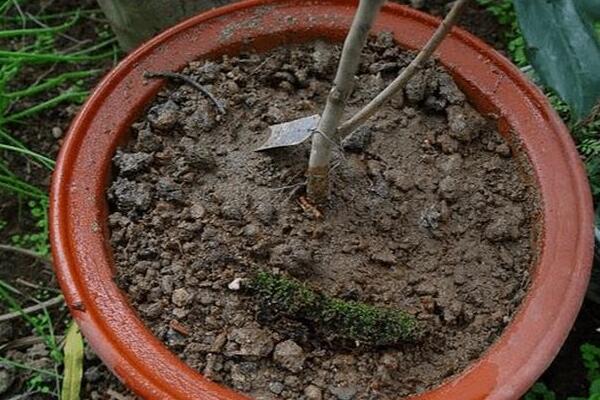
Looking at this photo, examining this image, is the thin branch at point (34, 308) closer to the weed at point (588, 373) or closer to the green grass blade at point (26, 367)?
the green grass blade at point (26, 367)

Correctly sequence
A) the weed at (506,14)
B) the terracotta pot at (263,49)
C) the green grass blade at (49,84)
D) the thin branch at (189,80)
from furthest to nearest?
the weed at (506,14) → the green grass blade at (49,84) → the thin branch at (189,80) → the terracotta pot at (263,49)

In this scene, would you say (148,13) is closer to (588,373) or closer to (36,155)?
(36,155)

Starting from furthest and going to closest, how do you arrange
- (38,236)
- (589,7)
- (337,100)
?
(38,236) < (337,100) < (589,7)

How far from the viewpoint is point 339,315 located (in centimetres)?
124

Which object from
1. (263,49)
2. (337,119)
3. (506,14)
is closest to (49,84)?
(263,49)

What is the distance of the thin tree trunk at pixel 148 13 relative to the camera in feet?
5.65

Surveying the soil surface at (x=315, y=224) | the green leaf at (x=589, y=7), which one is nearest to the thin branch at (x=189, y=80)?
the soil surface at (x=315, y=224)

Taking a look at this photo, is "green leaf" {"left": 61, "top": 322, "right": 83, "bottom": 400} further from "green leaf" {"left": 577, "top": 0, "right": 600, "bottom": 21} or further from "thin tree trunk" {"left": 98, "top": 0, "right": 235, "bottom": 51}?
"green leaf" {"left": 577, "top": 0, "right": 600, "bottom": 21}

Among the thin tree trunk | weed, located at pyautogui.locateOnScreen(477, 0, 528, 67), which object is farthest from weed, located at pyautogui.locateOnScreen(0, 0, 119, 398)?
weed, located at pyautogui.locateOnScreen(477, 0, 528, 67)

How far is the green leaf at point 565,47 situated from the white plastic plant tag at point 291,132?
0.37 meters

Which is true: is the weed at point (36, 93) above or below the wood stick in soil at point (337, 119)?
below

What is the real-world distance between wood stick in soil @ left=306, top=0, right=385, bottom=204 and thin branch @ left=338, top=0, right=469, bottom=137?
3 cm

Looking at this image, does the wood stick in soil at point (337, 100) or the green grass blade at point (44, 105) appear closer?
the wood stick in soil at point (337, 100)

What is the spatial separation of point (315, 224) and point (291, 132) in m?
0.14
